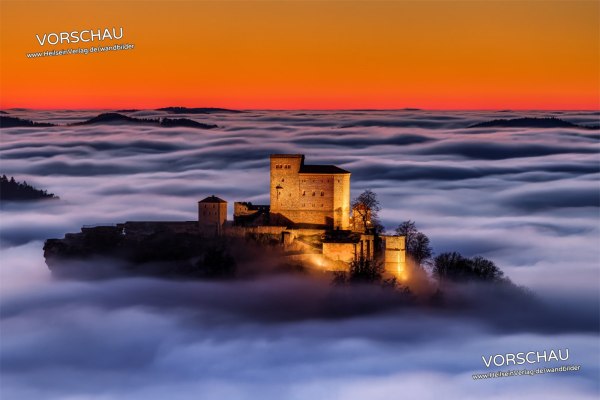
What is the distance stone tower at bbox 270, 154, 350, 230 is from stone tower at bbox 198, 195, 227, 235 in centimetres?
255

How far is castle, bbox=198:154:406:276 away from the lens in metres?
55.1

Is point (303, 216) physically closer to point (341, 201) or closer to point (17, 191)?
point (341, 201)

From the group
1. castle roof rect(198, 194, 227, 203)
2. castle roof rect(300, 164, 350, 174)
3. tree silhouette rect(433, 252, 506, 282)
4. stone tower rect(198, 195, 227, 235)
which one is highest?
castle roof rect(300, 164, 350, 174)

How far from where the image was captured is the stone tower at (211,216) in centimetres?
5594

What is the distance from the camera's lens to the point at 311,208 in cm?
5647

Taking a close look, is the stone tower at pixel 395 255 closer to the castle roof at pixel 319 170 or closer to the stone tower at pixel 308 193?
the stone tower at pixel 308 193

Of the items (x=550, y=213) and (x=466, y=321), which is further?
(x=550, y=213)

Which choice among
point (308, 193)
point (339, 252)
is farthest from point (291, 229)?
point (339, 252)

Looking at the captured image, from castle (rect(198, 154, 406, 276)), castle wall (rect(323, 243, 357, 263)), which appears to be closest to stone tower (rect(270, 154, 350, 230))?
castle (rect(198, 154, 406, 276))

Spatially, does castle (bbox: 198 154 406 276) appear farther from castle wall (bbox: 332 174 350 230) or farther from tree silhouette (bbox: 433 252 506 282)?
tree silhouette (bbox: 433 252 506 282)

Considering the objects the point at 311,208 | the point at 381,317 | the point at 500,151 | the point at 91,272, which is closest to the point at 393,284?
the point at 381,317

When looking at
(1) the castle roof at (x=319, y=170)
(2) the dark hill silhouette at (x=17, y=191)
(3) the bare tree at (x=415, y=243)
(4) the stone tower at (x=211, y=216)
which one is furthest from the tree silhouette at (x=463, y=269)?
(2) the dark hill silhouette at (x=17, y=191)

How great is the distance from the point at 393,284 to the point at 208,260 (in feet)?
28.3

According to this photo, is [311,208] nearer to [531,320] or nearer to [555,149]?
[531,320]
